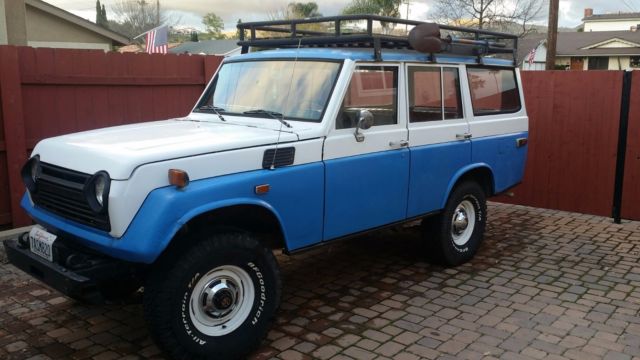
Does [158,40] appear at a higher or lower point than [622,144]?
higher

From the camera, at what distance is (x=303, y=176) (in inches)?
163

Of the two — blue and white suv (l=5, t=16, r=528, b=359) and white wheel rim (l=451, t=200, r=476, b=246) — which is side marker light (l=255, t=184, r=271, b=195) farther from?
white wheel rim (l=451, t=200, r=476, b=246)

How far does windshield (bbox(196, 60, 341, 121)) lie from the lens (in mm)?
4523

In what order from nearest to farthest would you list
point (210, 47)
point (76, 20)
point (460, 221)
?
point (460, 221) → point (76, 20) → point (210, 47)

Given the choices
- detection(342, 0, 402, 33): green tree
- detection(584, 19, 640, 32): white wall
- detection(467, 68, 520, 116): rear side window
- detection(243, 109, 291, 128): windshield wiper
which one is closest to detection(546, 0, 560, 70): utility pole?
detection(467, 68, 520, 116): rear side window

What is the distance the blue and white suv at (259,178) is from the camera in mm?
3469

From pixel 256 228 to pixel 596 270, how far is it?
3.56m

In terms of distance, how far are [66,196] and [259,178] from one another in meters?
1.23

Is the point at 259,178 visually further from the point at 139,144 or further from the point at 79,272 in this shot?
the point at 79,272

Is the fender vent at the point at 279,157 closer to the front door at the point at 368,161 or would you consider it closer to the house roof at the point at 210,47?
the front door at the point at 368,161

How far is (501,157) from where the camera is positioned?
6.21 metres

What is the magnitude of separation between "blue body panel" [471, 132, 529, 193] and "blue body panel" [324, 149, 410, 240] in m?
Answer: 1.19

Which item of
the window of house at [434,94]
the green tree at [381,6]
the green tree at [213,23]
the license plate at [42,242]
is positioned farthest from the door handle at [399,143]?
the green tree at [213,23]

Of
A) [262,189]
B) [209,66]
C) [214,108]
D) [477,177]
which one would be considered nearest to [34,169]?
[214,108]
